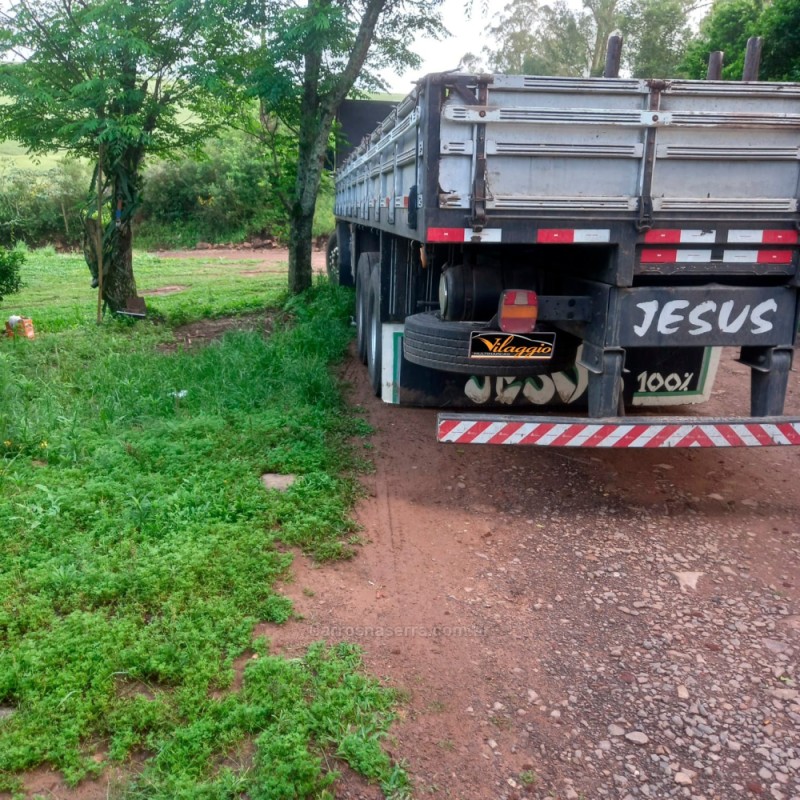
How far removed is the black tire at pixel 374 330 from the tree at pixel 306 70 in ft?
15.6

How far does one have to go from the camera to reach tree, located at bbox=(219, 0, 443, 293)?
33.8 feet

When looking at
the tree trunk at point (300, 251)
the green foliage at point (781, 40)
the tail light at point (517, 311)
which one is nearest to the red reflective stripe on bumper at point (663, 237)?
the tail light at point (517, 311)

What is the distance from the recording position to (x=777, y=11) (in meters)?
10.4

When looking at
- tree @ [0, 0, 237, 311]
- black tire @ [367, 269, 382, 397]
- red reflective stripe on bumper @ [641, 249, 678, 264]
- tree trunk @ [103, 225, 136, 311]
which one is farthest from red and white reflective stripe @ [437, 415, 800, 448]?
tree trunk @ [103, 225, 136, 311]

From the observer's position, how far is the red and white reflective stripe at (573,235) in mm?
3869

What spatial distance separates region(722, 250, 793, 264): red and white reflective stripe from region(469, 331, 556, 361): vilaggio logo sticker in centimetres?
99

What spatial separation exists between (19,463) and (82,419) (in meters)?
0.84

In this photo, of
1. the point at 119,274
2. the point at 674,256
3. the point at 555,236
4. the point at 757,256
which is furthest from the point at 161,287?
the point at 757,256

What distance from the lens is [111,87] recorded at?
906cm

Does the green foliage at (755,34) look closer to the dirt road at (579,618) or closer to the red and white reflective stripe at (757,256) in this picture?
the red and white reflective stripe at (757,256)

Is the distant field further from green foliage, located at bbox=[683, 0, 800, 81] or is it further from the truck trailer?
the truck trailer

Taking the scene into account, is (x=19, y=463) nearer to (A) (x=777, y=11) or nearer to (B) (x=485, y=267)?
(B) (x=485, y=267)

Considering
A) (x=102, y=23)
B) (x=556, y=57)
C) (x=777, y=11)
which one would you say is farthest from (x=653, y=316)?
(x=556, y=57)

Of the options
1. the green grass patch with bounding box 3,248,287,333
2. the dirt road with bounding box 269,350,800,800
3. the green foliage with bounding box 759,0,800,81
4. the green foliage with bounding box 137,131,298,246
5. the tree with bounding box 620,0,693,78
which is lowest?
the dirt road with bounding box 269,350,800,800
